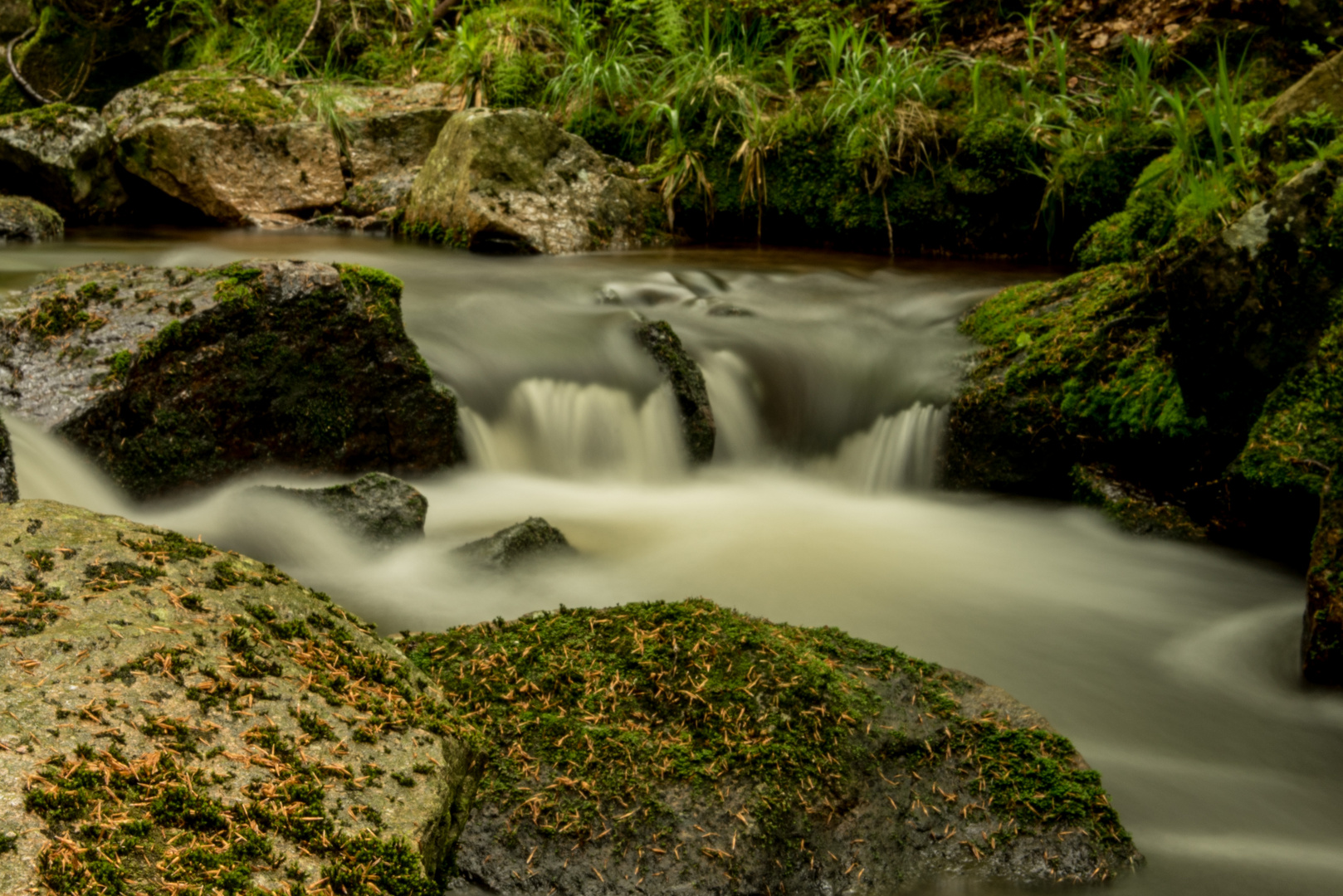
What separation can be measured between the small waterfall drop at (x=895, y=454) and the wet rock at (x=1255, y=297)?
1.28m

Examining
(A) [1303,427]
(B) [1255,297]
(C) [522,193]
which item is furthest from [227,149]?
(A) [1303,427]

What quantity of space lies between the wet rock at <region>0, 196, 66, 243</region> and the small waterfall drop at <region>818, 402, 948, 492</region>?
675cm

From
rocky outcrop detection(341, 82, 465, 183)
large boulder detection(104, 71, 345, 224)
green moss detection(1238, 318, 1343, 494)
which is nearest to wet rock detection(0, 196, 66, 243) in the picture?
large boulder detection(104, 71, 345, 224)

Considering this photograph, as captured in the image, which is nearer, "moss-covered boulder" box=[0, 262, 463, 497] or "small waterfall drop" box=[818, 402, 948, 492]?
"moss-covered boulder" box=[0, 262, 463, 497]

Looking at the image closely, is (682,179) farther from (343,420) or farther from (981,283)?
(343,420)

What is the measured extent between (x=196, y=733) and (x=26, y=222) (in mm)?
8398

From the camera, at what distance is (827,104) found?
28.6ft

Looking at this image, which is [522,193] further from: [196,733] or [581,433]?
[196,733]

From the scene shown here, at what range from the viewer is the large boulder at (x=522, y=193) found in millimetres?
8492

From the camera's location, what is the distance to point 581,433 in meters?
5.40

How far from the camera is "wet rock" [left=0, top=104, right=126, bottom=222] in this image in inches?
363

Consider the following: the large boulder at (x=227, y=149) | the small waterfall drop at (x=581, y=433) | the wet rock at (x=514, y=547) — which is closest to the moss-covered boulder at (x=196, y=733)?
the wet rock at (x=514, y=547)

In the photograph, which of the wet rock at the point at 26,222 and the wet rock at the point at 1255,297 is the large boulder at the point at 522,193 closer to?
the wet rock at the point at 26,222

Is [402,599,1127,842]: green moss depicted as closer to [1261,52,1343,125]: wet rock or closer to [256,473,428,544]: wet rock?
[256,473,428,544]: wet rock
